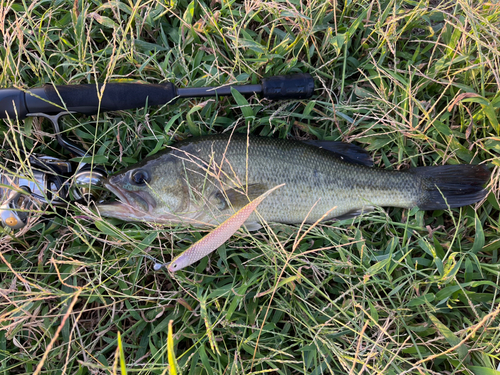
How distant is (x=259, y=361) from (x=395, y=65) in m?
2.63

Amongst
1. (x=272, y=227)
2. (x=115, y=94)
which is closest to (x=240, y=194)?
(x=272, y=227)

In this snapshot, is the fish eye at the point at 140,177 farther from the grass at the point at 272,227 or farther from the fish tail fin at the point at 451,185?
the fish tail fin at the point at 451,185

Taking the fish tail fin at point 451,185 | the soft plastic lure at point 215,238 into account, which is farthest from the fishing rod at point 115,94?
the fish tail fin at point 451,185

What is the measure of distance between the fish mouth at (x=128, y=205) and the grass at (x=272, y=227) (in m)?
0.13

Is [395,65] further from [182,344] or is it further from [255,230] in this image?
[182,344]

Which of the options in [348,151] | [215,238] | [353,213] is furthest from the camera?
[348,151]

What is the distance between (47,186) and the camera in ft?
8.10

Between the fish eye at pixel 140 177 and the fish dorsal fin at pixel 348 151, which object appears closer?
the fish eye at pixel 140 177

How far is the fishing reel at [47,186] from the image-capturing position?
2.41 meters

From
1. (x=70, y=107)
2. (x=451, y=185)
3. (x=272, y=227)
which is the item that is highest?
(x=70, y=107)

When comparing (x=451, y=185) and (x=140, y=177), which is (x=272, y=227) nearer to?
(x=140, y=177)

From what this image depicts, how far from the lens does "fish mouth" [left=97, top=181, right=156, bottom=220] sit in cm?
247

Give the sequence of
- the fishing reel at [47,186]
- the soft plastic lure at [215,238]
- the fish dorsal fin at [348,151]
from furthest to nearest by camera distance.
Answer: the fish dorsal fin at [348,151] < the fishing reel at [47,186] < the soft plastic lure at [215,238]

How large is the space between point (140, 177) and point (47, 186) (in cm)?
70
